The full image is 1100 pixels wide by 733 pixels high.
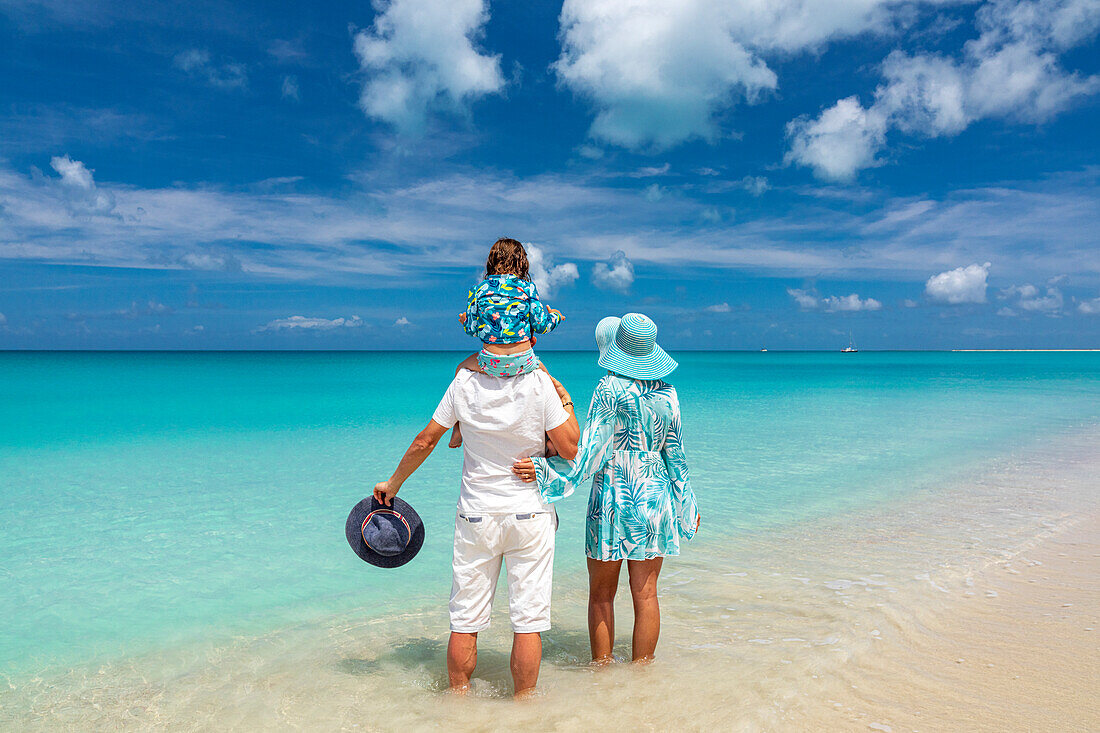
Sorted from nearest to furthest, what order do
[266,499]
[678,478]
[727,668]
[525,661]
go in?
[525,661]
[678,478]
[727,668]
[266,499]

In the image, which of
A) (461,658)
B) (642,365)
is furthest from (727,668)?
(642,365)

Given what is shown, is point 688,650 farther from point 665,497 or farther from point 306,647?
point 306,647

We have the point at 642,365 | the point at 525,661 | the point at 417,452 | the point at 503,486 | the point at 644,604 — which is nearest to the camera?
the point at 503,486

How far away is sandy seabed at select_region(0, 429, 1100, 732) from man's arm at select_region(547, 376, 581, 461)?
1.39 metres

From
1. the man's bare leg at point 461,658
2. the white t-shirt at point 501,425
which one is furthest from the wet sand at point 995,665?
the white t-shirt at point 501,425

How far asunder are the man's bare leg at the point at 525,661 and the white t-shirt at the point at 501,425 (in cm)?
70

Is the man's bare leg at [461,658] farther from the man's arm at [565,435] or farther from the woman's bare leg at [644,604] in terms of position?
the man's arm at [565,435]

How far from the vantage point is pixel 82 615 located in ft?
16.9

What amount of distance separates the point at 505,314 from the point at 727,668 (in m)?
2.58

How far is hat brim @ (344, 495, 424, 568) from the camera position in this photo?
3574mm

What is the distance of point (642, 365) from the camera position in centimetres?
348

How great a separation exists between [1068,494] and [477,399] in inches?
364

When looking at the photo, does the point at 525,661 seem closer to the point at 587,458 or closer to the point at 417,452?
the point at 587,458

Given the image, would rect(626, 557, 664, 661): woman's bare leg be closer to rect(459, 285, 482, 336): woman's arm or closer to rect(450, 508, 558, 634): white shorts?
rect(450, 508, 558, 634): white shorts
